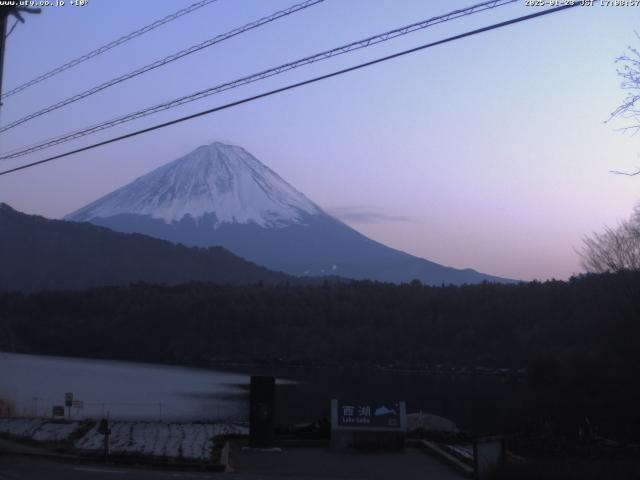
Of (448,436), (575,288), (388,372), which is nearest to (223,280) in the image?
(388,372)

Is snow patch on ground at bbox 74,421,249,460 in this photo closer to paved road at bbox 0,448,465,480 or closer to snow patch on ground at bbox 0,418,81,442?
snow patch on ground at bbox 0,418,81,442

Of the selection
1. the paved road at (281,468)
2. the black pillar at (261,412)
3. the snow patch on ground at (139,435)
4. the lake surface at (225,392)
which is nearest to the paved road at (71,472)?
the paved road at (281,468)

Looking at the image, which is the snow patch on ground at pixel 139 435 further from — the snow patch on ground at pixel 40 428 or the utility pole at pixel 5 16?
the utility pole at pixel 5 16

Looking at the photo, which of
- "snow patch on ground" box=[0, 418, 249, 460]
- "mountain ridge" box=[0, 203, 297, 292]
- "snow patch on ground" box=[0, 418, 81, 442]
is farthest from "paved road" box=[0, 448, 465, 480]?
"mountain ridge" box=[0, 203, 297, 292]

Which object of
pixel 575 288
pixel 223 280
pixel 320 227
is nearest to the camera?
pixel 575 288

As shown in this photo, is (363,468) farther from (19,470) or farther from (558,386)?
(558,386)

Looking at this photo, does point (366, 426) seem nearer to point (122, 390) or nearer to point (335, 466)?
point (335, 466)
